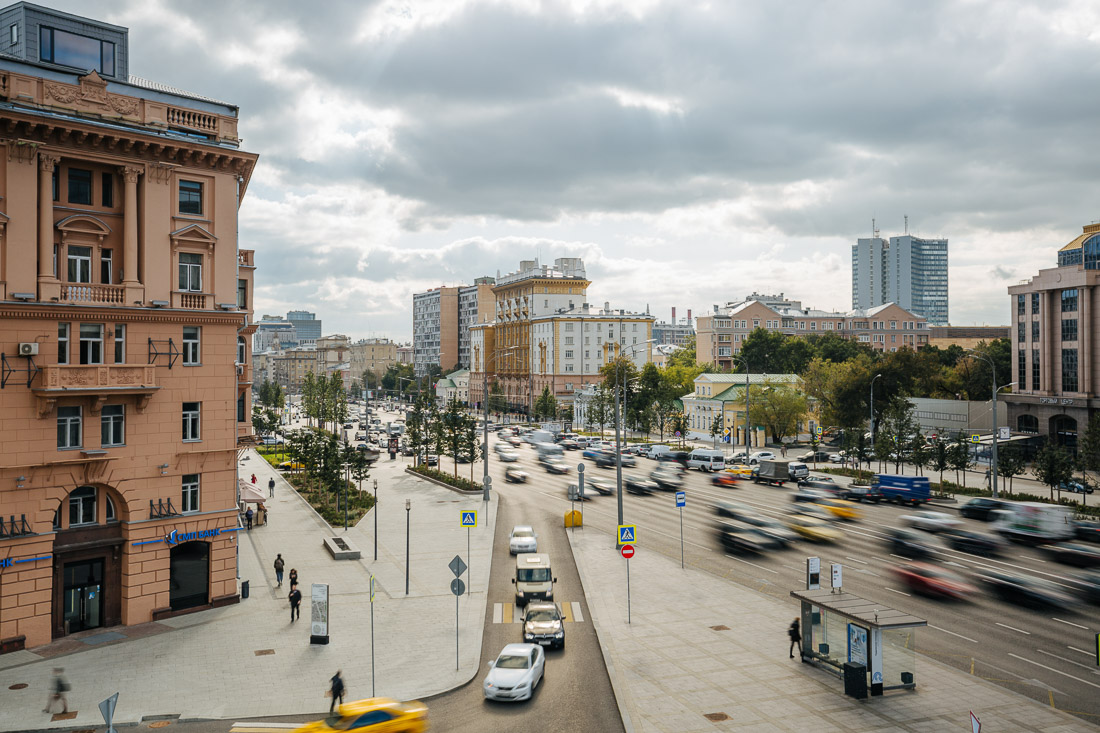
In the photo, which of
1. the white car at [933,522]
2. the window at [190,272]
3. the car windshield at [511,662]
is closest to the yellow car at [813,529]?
the white car at [933,522]

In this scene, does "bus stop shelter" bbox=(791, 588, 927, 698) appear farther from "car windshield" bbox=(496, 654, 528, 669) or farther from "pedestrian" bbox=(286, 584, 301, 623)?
"pedestrian" bbox=(286, 584, 301, 623)

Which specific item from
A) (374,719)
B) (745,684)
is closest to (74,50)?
(374,719)

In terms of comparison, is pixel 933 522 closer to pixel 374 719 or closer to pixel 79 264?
pixel 374 719

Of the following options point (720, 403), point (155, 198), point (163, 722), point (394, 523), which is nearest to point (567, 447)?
point (720, 403)

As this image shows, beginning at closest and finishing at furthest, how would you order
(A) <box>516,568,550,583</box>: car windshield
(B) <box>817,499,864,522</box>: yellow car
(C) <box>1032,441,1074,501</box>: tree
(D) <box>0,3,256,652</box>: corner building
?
(D) <box>0,3,256,652</box>: corner building, (A) <box>516,568,550,583</box>: car windshield, (B) <box>817,499,864,522</box>: yellow car, (C) <box>1032,441,1074,501</box>: tree

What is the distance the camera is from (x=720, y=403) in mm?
96000

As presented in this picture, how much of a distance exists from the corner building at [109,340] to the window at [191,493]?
67 mm

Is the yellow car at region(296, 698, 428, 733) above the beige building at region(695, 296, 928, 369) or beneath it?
beneath

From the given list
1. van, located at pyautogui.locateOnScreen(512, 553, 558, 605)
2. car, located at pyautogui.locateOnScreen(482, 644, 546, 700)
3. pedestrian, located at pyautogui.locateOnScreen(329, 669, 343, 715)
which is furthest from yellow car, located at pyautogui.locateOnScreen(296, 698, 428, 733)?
van, located at pyautogui.locateOnScreen(512, 553, 558, 605)

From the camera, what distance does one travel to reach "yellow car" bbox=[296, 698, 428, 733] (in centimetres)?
1648

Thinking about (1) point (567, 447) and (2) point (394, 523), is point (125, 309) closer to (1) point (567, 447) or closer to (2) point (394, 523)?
(2) point (394, 523)

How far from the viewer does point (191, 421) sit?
94.1 ft

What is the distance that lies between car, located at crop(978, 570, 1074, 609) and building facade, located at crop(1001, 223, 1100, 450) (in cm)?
5139

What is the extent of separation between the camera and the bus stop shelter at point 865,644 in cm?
1969
